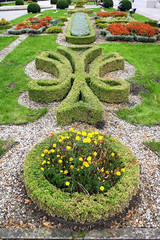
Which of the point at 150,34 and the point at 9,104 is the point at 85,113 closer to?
the point at 9,104

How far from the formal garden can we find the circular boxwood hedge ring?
0.02 m

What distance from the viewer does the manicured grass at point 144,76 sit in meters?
7.83

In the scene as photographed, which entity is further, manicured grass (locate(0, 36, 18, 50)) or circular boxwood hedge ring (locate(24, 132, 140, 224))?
manicured grass (locate(0, 36, 18, 50))

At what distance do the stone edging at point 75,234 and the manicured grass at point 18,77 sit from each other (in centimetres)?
430

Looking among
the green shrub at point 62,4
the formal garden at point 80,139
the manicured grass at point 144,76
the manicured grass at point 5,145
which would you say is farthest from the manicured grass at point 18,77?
the green shrub at point 62,4

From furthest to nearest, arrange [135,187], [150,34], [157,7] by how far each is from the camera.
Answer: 1. [157,7]
2. [150,34]
3. [135,187]

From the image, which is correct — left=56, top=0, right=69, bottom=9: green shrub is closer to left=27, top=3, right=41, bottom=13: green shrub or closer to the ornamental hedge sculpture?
left=27, top=3, right=41, bottom=13: green shrub

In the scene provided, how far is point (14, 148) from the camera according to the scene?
20.5 feet

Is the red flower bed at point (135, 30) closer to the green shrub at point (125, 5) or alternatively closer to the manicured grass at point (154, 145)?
the manicured grass at point (154, 145)

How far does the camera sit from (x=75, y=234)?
384cm

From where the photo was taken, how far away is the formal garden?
165 inches

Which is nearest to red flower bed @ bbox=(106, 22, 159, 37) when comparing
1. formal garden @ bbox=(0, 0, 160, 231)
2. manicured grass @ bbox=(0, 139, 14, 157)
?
formal garden @ bbox=(0, 0, 160, 231)

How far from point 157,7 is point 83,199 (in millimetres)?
43979

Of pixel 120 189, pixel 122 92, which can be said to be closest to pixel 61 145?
pixel 120 189
